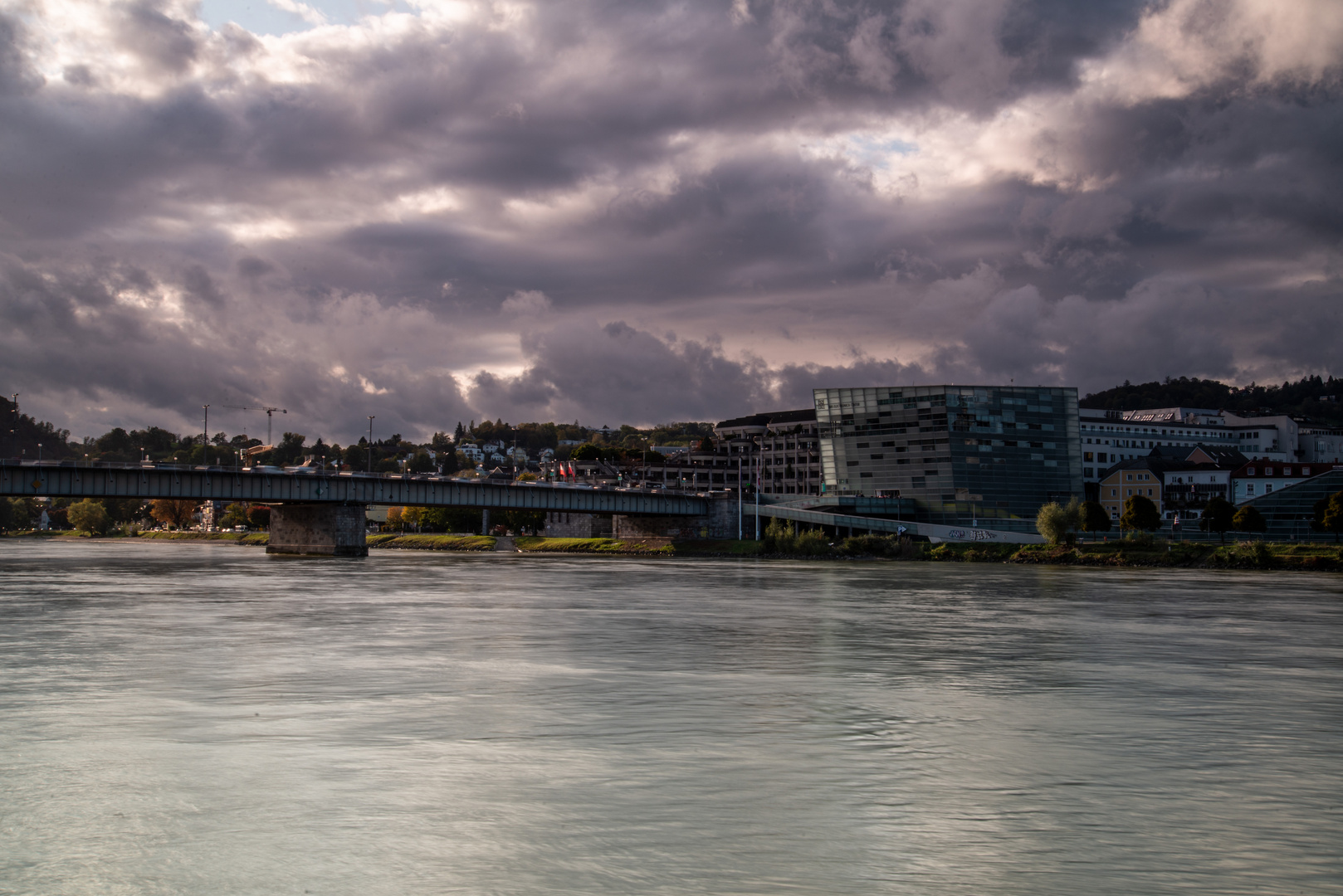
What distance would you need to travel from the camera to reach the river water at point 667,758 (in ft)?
46.3

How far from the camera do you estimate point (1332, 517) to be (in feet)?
356

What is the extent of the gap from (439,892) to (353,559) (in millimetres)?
129099

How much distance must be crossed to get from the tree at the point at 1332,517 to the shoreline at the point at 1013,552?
81.3 inches

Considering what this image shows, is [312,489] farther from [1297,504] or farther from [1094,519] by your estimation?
[1297,504]

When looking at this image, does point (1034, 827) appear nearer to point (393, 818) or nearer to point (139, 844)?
point (393, 818)

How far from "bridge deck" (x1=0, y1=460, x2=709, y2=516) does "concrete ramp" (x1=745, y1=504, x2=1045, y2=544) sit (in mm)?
12463

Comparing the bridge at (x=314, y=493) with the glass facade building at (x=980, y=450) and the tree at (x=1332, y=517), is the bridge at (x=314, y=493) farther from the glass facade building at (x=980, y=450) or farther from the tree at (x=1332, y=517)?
the tree at (x=1332, y=517)

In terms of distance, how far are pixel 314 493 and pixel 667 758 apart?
118311 mm

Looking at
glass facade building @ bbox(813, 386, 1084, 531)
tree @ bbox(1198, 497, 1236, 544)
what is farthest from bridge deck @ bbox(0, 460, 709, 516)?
tree @ bbox(1198, 497, 1236, 544)

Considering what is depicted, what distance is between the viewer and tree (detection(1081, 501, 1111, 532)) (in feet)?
424

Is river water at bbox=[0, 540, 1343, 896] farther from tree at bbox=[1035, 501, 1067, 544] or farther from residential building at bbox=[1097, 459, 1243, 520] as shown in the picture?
residential building at bbox=[1097, 459, 1243, 520]

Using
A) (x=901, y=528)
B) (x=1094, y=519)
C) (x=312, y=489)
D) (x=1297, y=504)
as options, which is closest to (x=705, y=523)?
(x=901, y=528)

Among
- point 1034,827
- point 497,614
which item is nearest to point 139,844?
point 1034,827

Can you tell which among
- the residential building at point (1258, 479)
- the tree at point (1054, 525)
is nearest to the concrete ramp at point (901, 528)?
the tree at point (1054, 525)
